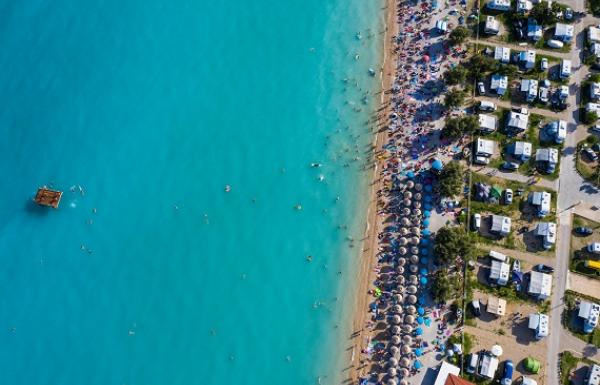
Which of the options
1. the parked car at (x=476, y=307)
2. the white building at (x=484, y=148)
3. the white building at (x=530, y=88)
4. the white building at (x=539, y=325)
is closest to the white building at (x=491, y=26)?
the white building at (x=530, y=88)

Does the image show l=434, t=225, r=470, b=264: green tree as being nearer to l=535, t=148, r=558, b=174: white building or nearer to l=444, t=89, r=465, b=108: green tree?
l=535, t=148, r=558, b=174: white building

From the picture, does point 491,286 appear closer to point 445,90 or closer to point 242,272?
point 445,90

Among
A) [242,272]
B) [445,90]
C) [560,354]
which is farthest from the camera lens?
[445,90]

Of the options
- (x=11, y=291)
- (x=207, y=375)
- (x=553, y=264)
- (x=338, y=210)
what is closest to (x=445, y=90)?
(x=338, y=210)

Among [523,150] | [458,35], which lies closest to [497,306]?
[523,150]

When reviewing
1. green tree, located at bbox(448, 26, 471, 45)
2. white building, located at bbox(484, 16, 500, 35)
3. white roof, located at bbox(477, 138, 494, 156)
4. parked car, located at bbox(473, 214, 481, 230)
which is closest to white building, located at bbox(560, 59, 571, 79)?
white building, located at bbox(484, 16, 500, 35)
